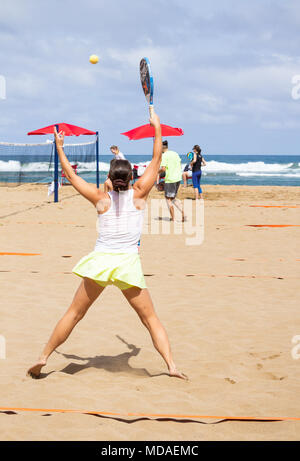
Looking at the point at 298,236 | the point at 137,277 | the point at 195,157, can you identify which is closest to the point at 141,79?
the point at 137,277

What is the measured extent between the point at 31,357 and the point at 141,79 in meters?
2.30

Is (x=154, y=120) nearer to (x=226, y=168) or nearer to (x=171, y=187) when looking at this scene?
(x=171, y=187)

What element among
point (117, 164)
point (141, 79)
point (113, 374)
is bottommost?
point (113, 374)

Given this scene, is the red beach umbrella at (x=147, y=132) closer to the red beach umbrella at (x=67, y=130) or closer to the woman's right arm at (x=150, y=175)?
the red beach umbrella at (x=67, y=130)

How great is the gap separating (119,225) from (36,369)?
115 centimetres

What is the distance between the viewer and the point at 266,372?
12.8 feet

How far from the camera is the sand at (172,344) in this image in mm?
2998

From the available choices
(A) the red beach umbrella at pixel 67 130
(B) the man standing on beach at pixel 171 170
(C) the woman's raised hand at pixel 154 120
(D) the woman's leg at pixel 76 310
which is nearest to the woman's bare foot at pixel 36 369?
(D) the woman's leg at pixel 76 310

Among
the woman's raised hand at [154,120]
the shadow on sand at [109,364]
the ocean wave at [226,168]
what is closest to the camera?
the woman's raised hand at [154,120]

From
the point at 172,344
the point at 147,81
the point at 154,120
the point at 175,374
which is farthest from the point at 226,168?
the point at 175,374

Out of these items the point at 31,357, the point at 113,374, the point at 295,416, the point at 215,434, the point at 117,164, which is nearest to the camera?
the point at 215,434

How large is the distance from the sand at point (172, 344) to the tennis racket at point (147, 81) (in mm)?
1894

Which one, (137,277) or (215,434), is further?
(137,277)
